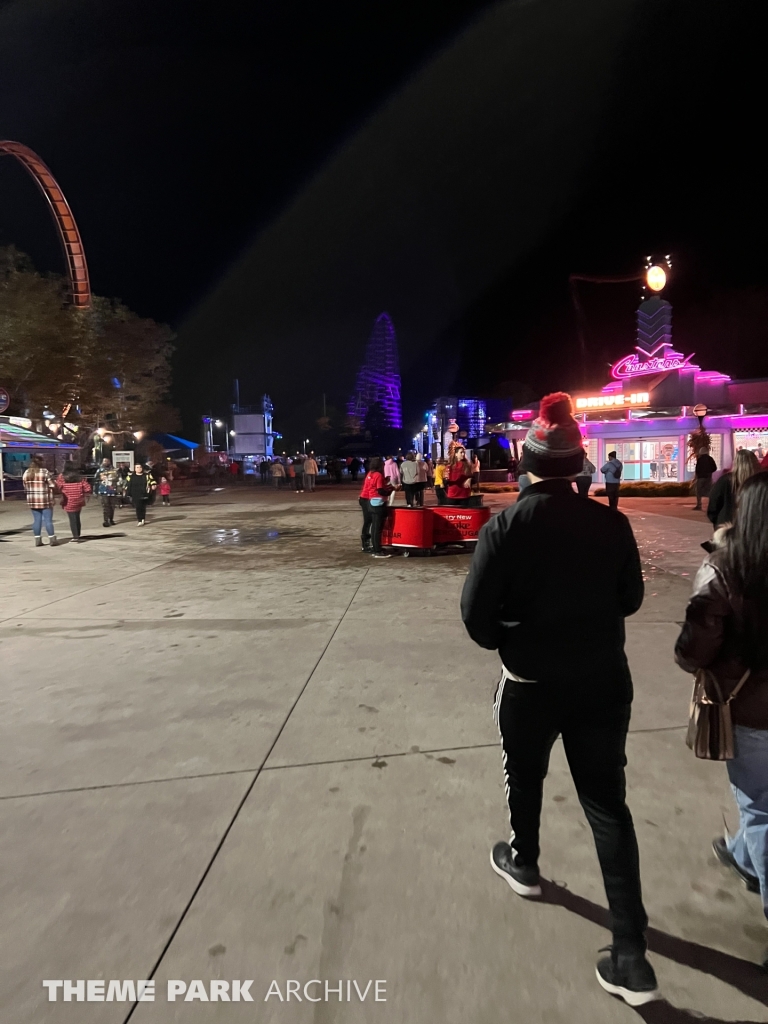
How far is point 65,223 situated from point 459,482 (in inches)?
1378

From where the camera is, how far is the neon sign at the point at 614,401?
25.6m

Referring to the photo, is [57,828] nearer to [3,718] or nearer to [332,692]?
[3,718]

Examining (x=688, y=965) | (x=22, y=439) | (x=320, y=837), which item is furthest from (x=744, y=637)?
(x=22, y=439)

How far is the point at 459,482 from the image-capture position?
12367 millimetres

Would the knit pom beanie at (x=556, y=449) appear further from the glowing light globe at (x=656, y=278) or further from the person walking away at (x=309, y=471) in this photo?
the glowing light globe at (x=656, y=278)

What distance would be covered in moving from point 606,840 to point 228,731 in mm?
2621

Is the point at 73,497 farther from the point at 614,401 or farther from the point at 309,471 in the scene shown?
the point at 614,401

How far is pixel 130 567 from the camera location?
33.0 ft

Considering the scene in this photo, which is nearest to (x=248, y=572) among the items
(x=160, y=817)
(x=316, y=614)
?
(x=316, y=614)

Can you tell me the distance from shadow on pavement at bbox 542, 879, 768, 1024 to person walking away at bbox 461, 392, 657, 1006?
0.08 m

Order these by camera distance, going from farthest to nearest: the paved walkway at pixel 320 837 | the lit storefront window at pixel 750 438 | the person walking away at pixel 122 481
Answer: the lit storefront window at pixel 750 438
the person walking away at pixel 122 481
the paved walkway at pixel 320 837

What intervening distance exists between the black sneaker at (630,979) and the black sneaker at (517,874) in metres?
0.43

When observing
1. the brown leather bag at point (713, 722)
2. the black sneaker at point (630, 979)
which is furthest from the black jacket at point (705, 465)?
the black sneaker at point (630, 979)

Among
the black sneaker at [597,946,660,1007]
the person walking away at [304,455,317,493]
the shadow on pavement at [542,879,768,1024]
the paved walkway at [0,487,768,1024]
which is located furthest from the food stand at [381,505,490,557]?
the person walking away at [304,455,317,493]
